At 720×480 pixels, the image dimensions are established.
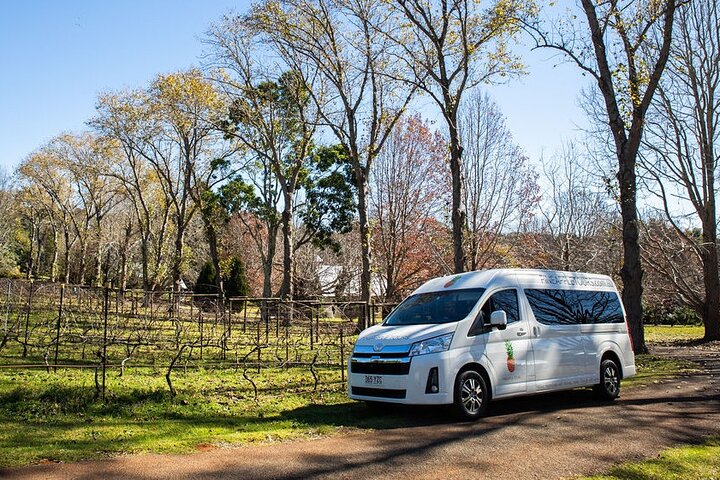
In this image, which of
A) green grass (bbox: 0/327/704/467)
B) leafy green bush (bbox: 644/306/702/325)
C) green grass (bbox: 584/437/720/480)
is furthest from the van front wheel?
leafy green bush (bbox: 644/306/702/325)

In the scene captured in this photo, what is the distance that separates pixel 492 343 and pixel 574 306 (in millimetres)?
2560

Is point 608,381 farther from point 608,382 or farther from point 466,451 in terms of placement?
point 466,451

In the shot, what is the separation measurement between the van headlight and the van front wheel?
382cm

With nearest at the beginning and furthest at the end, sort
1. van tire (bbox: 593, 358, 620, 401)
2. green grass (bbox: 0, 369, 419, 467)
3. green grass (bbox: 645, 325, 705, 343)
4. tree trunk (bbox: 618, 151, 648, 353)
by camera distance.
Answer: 1. green grass (bbox: 0, 369, 419, 467)
2. van tire (bbox: 593, 358, 620, 401)
3. tree trunk (bbox: 618, 151, 648, 353)
4. green grass (bbox: 645, 325, 705, 343)

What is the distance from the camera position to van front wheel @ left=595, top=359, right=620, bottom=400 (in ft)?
33.4

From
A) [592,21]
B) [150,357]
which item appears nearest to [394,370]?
[150,357]

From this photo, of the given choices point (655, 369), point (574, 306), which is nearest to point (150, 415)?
point (574, 306)

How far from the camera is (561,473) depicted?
19.3 ft

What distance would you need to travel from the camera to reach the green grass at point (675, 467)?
5738mm

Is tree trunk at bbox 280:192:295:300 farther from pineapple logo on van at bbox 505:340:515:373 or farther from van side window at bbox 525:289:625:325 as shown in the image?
pineapple logo on van at bbox 505:340:515:373

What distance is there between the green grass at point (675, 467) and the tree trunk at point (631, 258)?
35.5 feet

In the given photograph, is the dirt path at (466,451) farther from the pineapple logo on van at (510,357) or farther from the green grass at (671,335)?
the green grass at (671,335)

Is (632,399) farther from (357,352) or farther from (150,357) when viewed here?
(150,357)

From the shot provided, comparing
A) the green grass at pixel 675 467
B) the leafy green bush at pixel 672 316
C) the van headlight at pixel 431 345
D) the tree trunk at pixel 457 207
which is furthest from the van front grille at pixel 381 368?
the leafy green bush at pixel 672 316
